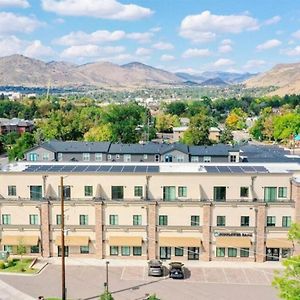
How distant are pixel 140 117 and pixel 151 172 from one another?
106192 millimetres

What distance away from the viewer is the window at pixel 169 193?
46906mm

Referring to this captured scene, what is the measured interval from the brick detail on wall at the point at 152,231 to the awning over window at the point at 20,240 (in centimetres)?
1183

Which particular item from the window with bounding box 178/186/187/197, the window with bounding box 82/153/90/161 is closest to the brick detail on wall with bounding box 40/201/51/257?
the window with bounding box 178/186/187/197

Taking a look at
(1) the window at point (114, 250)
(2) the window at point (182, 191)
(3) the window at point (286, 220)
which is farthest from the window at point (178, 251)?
(3) the window at point (286, 220)

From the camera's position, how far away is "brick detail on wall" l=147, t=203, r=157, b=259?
152ft

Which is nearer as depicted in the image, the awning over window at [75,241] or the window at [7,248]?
the awning over window at [75,241]

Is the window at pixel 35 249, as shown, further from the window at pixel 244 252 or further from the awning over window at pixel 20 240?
the window at pixel 244 252

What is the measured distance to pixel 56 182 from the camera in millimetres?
47562

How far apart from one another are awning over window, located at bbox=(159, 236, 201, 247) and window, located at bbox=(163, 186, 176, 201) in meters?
4.08

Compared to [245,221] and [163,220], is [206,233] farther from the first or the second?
[163,220]

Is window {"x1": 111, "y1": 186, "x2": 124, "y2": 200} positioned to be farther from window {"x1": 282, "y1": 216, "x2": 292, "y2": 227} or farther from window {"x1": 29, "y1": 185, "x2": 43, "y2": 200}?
window {"x1": 282, "y1": 216, "x2": 292, "y2": 227}

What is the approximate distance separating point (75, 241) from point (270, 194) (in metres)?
20.9

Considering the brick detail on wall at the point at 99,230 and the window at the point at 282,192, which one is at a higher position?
the window at the point at 282,192

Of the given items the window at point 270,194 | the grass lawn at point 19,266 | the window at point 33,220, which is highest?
the window at point 270,194
